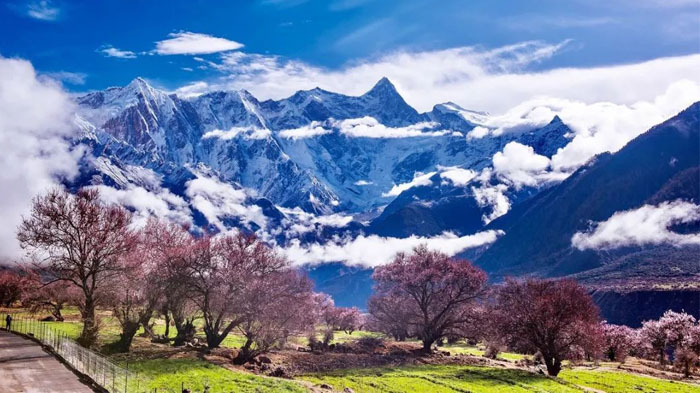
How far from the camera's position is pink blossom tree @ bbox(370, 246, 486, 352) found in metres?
96.1

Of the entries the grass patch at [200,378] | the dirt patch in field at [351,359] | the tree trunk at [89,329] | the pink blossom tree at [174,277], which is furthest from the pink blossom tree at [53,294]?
the dirt patch in field at [351,359]

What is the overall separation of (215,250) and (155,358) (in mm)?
15883

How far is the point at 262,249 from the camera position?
73000mm

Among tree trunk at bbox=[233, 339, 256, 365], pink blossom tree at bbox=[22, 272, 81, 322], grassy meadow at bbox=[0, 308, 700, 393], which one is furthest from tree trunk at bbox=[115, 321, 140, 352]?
pink blossom tree at bbox=[22, 272, 81, 322]

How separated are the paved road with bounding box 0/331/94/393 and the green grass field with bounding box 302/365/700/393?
2280cm

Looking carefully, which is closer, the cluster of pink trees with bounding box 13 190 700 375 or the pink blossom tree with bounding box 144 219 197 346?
the cluster of pink trees with bounding box 13 190 700 375

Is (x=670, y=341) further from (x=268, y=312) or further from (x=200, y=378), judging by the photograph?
(x=200, y=378)

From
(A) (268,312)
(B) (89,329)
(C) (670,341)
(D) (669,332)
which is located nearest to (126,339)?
(B) (89,329)

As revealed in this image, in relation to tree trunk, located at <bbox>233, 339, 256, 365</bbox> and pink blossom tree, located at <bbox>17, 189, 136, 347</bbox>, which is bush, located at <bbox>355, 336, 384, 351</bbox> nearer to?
tree trunk, located at <bbox>233, 339, 256, 365</bbox>

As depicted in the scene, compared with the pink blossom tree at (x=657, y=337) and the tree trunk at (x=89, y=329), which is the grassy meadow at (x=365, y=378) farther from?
the pink blossom tree at (x=657, y=337)

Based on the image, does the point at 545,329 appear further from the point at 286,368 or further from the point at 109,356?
the point at 109,356

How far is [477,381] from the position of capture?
65.6m

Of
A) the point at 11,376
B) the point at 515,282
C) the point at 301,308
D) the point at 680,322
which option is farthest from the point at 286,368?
the point at 680,322

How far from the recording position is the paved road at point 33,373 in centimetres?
4076
